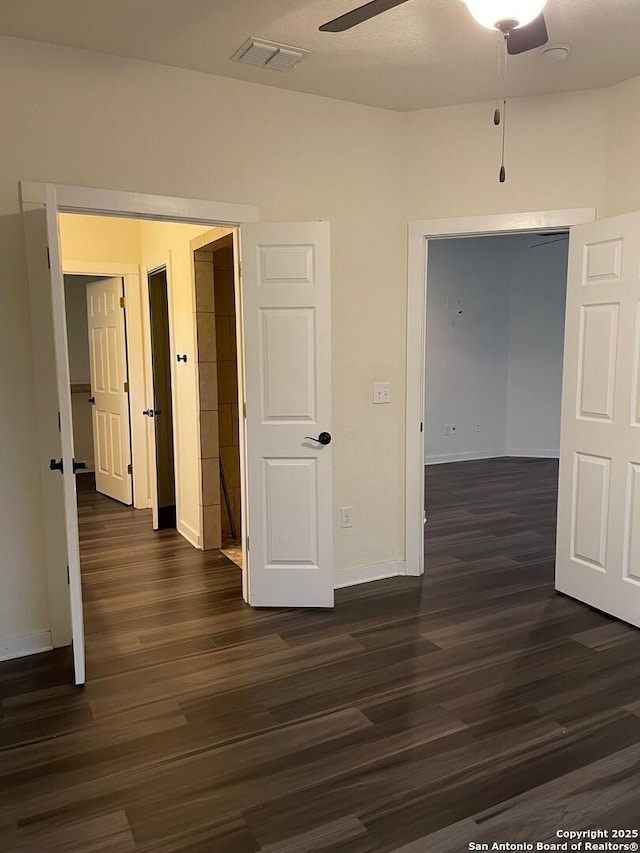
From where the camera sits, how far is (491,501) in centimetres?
605

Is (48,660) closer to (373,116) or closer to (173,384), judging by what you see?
(173,384)

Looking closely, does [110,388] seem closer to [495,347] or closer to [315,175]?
[315,175]

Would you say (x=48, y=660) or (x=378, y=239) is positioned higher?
(x=378, y=239)

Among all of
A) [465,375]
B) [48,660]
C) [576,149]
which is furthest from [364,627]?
[465,375]

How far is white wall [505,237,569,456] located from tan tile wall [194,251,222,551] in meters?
4.99

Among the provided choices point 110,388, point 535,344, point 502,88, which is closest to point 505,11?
point 502,88

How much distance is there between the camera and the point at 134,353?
18.7ft

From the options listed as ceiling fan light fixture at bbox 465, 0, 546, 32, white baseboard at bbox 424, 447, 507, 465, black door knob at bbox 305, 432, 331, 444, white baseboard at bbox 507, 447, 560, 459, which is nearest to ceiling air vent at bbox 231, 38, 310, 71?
ceiling fan light fixture at bbox 465, 0, 546, 32

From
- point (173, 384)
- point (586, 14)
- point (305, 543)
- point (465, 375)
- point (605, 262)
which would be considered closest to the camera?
point (586, 14)

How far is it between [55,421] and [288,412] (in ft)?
3.86

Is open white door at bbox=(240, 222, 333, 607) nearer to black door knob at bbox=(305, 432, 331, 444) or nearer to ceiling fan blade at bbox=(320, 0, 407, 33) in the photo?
black door knob at bbox=(305, 432, 331, 444)

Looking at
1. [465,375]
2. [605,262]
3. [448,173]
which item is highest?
[448,173]

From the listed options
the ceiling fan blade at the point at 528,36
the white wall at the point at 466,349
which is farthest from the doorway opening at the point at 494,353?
the ceiling fan blade at the point at 528,36

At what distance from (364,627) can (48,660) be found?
1.56 metres
